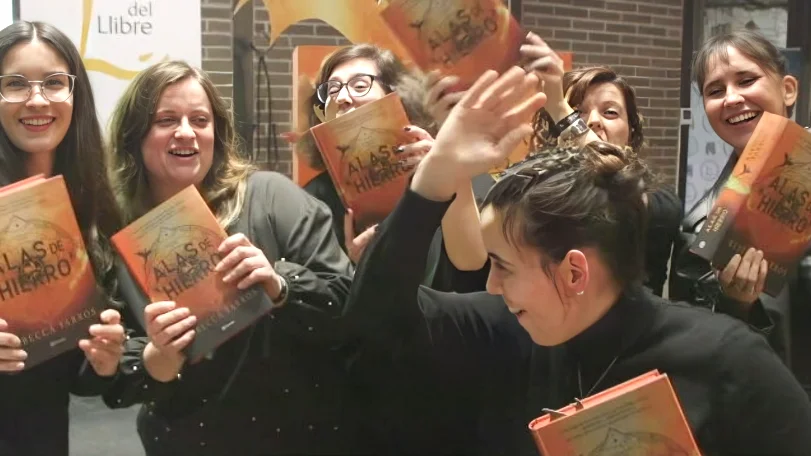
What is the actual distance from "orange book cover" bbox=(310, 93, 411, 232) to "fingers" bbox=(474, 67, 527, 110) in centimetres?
38

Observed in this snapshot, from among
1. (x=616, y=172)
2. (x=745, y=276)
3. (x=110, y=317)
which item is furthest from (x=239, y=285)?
(x=745, y=276)

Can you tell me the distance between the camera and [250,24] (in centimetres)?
198

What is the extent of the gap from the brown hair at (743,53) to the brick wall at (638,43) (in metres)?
0.39

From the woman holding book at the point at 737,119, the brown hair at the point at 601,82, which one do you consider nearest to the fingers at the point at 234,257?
the brown hair at the point at 601,82

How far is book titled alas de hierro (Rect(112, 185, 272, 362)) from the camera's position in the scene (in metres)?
1.35

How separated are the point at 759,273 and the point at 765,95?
397 mm

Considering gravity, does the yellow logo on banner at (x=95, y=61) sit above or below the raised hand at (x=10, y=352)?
above

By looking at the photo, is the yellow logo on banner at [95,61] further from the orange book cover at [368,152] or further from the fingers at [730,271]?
Result: the fingers at [730,271]

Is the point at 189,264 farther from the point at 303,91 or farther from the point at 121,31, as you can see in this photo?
the point at 121,31

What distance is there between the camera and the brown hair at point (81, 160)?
1.43 m

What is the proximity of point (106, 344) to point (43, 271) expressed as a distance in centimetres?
18

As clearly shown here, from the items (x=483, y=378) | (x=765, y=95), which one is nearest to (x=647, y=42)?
(x=765, y=95)

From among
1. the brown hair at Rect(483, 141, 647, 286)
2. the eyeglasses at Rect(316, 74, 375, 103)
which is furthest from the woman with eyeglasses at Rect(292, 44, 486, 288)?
the brown hair at Rect(483, 141, 647, 286)

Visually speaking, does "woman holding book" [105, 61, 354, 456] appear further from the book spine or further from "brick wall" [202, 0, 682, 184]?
the book spine
